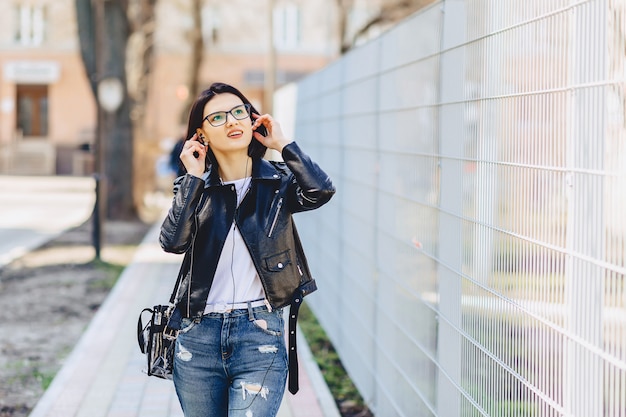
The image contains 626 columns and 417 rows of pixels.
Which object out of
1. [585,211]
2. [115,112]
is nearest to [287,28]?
[115,112]

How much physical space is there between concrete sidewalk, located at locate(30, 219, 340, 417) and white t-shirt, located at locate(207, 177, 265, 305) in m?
2.77

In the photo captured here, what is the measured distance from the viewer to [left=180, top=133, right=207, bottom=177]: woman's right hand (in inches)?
144

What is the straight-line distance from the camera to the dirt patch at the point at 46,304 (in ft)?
24.4

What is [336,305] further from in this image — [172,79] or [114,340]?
[172,79]

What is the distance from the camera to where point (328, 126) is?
9.05m

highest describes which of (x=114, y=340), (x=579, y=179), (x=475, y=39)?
(x=475, y=39)

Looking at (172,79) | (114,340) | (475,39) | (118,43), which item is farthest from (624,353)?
(172,79)

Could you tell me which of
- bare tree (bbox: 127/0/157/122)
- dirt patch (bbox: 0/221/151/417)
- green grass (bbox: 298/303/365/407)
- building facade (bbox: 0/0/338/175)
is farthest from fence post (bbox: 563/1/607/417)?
building facade (bbox: 0/0/338/175)

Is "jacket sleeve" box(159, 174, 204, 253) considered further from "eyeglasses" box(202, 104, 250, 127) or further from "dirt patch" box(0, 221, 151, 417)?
"dirt patch" box(0, 221, 151, 417)

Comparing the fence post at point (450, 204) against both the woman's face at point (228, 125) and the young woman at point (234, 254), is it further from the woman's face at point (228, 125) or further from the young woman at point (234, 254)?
the woman's face at point (228, 125)

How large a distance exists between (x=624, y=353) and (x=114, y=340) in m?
6.57

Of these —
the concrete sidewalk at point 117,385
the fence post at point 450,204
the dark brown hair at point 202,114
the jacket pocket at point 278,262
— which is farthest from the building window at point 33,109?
the jacket pocket at point 278,262

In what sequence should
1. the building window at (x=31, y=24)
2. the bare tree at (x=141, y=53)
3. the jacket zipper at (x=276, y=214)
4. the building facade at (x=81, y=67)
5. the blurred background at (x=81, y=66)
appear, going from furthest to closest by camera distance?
the building window at (x=31, y=24) → the building facade at (x=81, y=67) → the blurred background at (x=81, y=66) → the bare tree at (x=141, y=53) → the jacket zipper at (x=276, y=214)

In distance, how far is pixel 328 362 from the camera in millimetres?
7996
